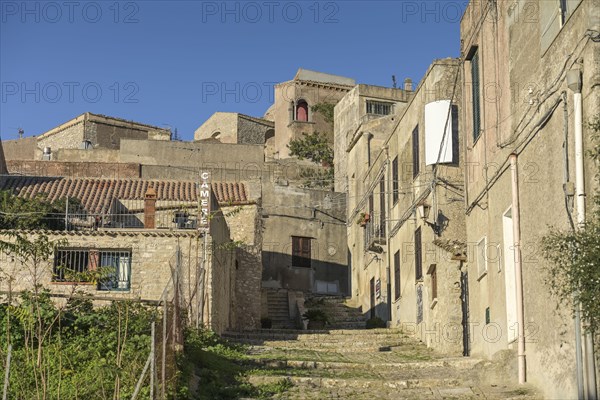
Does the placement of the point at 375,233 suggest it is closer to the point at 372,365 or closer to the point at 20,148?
the point at 372,365

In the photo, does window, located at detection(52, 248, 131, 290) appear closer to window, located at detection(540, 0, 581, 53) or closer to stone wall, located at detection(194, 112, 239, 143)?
window, located at detection(540, 0, 581, 53)

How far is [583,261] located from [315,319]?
65.3ft

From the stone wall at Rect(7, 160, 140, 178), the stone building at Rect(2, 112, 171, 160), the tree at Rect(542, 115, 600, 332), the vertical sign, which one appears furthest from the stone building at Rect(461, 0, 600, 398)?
the stone building at Rect(2, 112, 171, 160)

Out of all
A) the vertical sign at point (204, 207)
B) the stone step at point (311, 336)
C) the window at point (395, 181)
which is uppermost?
the window at point (395, 181)

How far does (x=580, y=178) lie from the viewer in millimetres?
16062

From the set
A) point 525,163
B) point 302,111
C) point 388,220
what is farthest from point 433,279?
point 302,111

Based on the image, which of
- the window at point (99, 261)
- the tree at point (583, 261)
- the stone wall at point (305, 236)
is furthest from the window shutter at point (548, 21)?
the stone wall at point (305, 236)

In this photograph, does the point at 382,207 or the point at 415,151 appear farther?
the point at 382,207

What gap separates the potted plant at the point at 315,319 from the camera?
111 feet

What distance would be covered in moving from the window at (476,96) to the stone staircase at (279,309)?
45.4 feet

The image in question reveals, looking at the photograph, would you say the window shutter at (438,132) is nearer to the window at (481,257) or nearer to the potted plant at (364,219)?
the window at (481,257)

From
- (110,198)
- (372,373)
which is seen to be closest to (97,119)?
(110,198)

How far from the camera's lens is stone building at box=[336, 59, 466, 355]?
26.0 metres

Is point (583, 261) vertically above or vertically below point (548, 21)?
below
